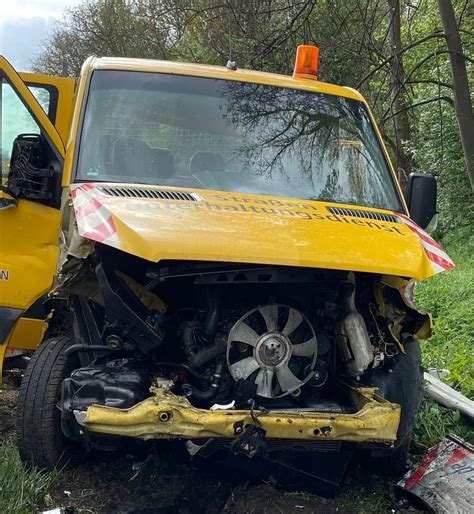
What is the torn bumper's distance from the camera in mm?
3012

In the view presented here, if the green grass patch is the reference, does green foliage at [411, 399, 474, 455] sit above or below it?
above

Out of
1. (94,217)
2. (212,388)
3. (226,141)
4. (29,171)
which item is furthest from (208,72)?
(212,388)

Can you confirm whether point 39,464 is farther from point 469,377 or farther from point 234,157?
point 469,377

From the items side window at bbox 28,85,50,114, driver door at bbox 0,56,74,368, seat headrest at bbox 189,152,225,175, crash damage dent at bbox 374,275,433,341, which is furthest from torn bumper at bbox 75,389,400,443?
side window at bbox 28,85,50,114

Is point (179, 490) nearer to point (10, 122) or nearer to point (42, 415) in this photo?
point (42, 415)

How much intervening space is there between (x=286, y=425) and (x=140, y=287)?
999 mm

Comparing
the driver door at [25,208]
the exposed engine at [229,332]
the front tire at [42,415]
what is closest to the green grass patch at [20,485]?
the front tire at [42,415]

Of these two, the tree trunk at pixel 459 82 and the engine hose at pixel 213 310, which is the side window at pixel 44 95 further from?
the tree trunk at pixel 459 82

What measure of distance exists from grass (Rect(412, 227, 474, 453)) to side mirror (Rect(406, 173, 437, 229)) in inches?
49.4

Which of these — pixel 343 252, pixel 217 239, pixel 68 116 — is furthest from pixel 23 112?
pixel 343 252

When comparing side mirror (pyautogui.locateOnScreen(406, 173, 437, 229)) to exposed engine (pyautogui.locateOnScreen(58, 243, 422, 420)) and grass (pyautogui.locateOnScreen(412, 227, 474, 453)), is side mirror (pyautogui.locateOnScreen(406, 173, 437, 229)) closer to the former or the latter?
exposed engine (pyautogui.locateOnScreen(58, 243, 422, 420))

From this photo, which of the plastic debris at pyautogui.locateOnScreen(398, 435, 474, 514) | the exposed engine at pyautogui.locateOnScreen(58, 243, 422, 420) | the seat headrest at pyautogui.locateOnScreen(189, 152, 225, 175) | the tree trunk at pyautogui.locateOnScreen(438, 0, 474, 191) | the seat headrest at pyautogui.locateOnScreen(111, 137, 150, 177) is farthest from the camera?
the tree trunk at pyautogui.locateOnScreen(438, 0, 474, 191)

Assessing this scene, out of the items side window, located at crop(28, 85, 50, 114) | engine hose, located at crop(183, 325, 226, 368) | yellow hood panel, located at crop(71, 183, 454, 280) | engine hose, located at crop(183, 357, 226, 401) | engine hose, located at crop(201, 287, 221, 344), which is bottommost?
engine hose, located at crop(183, 357, 226, 401)

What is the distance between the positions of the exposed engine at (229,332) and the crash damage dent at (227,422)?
0.16 meters
